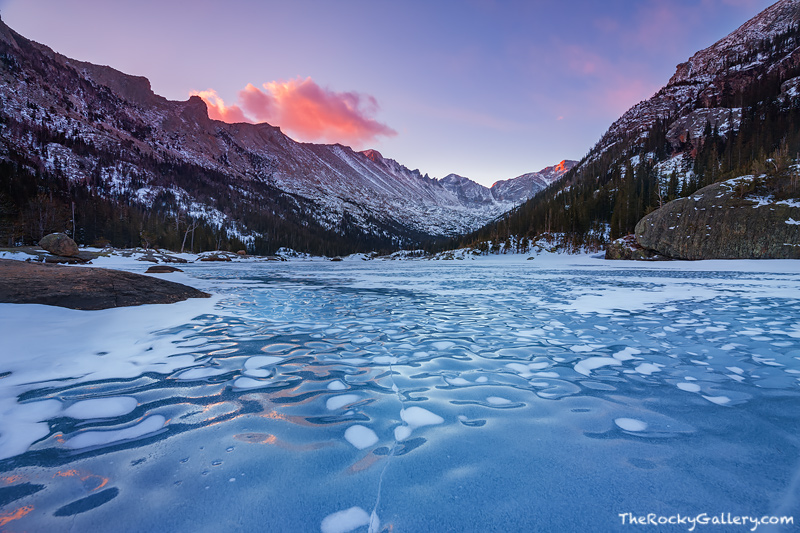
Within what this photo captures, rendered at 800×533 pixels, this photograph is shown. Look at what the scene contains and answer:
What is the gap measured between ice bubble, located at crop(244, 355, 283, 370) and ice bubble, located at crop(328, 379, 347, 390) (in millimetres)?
1011

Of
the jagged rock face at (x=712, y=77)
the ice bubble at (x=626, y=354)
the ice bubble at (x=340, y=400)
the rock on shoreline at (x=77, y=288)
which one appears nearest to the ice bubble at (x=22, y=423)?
the ice bubble at (x=340, y=400)

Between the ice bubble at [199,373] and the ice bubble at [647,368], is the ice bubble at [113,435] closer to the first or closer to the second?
the ice bubble at [199,373]

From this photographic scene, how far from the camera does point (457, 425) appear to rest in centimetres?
231

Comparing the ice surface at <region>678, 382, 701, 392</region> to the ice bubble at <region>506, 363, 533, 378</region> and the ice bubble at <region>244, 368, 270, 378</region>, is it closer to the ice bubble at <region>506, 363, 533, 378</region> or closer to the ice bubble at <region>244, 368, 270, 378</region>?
the ice bubble at <region>506, 363, 533, 378</region>

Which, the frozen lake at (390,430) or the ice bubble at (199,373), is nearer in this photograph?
the frozen lake at (390,430)

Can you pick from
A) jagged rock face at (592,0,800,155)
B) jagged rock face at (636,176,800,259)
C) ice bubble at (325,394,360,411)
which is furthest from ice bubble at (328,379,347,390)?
jagged rock face at (592,0,800,155)

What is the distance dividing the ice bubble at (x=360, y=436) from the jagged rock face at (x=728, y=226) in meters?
41.3

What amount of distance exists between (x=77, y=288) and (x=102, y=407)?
19.1 ft

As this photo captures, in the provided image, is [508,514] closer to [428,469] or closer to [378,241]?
[428,469]

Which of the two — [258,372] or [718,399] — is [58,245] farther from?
[718,399]

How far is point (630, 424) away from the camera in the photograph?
2311 millimetres

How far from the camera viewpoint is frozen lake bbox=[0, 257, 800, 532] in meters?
1.50

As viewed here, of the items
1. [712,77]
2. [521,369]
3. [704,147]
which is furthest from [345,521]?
[712,77]

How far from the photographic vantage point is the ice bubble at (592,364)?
11.5ft
